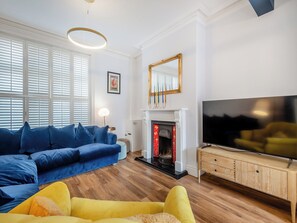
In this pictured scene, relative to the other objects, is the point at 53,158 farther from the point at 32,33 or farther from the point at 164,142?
the point at 32,33

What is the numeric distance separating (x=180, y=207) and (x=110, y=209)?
1.76 feet

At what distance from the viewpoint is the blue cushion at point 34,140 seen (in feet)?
8.36

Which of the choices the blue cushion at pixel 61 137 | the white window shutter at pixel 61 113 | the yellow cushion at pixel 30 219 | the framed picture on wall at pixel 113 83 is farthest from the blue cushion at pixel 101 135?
the yellow cushion at pixel 30 219

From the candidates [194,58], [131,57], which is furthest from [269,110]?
[131,57]

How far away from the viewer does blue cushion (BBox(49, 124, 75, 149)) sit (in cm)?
283

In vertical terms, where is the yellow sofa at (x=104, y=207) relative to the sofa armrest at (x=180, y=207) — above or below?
below

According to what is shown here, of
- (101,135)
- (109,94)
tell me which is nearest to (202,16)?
(109,94)

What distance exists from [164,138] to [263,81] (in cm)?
212

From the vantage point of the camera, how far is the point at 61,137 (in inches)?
114

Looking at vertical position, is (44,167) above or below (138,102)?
below

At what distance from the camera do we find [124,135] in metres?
4.41

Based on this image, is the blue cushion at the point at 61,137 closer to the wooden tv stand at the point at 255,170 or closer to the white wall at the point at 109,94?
the white wall at the point at 109,94

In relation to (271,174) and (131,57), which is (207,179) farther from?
(131,57)

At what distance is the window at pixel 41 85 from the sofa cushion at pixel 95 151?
107 cm
